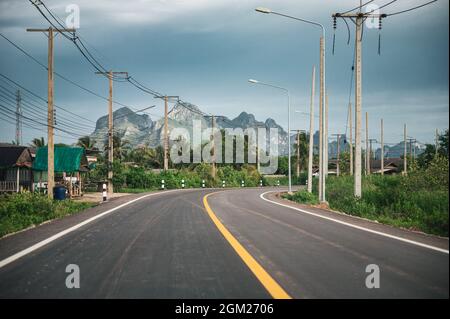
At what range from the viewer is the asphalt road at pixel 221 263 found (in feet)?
16.0

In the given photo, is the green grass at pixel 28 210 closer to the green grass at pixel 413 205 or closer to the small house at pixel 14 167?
the green grass at pixel 413 205

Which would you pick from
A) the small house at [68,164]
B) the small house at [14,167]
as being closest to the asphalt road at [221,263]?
the small house at [68,164]

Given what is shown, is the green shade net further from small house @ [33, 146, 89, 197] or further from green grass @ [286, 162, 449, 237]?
green grass @ [286, 162, 449, 237]

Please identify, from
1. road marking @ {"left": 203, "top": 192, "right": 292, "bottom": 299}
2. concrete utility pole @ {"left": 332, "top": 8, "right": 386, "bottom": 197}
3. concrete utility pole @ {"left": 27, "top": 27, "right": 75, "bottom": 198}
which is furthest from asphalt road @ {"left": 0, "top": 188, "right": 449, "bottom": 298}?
concrete utility pole @ {"left": 27, "top": 27, "right": 75, "bottom": 198}

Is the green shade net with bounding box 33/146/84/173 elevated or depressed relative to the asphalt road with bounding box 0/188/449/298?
elevated

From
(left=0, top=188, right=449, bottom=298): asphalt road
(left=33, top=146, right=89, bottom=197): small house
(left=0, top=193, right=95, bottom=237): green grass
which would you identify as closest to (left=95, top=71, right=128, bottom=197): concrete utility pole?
(left=33, top=146, right=89, bottom=197): small house

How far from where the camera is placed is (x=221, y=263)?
6.29 metres

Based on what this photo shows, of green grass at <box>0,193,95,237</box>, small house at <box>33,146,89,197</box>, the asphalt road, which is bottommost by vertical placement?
green grass at <box>0,193,95,237</box>

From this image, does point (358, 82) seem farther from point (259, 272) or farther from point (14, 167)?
point (14, 167)

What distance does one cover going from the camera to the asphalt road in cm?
486

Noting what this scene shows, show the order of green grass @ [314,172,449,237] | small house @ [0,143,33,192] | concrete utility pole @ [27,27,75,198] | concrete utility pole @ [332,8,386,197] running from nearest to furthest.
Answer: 1. green grass @ [314,172,449,237]
2. concrete utility pole @ [332,8,386,197]
3. concrete utility pole @ [27,27,75,198]
4. small house @ [0,143,33,192]

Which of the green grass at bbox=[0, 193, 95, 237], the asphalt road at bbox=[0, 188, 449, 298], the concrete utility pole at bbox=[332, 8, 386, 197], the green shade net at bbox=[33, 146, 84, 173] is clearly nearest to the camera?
the asphalt road at bbox=[0, 188, 449, 298]

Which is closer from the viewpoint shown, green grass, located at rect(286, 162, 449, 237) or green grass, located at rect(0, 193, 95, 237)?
green grass, located at rect(286, 162, 449, 237)

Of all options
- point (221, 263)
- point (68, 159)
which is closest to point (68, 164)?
point (68, 159)
